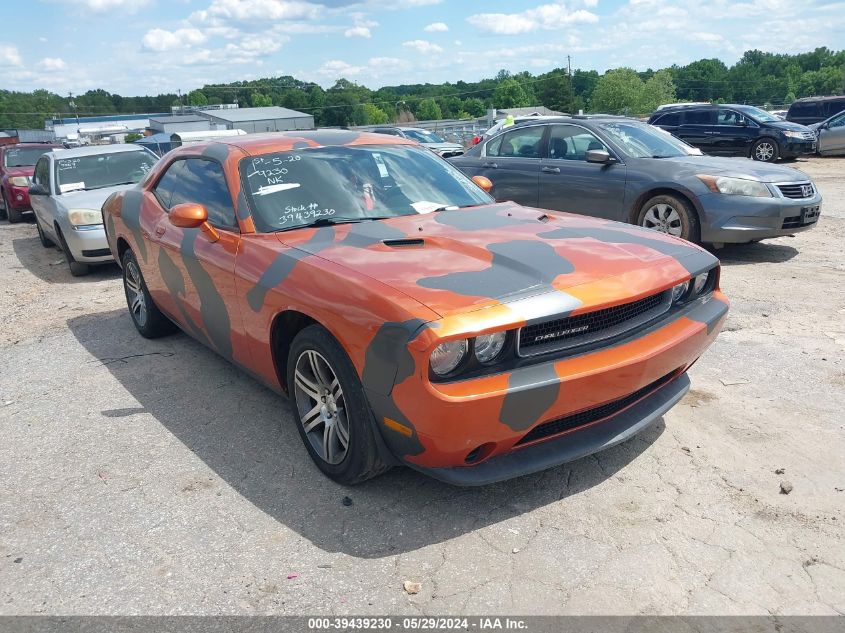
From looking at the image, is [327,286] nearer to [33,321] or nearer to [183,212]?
[183,212]

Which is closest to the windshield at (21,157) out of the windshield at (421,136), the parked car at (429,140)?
the parked car at (429,140)

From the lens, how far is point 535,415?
2.67m

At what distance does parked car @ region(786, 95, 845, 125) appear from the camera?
23.6 metres

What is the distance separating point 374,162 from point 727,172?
4.73 meters

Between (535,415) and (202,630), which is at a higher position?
(535,415)

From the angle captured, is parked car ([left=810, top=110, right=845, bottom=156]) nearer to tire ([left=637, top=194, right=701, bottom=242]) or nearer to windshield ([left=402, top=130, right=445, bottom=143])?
windshield ([left=402, top=130, right=445, bottom=143])

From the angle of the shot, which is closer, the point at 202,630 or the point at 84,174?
the point at 202,630

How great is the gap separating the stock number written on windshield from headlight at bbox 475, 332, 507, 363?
1.50m

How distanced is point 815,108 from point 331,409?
1050 inches

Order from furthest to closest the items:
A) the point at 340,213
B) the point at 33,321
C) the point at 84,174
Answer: the point at 84,174 < the point at 33,321 < the point at 340,213

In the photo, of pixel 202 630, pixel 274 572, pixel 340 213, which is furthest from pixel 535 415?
pixel 340 213

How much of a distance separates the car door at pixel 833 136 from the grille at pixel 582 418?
20.4 meters

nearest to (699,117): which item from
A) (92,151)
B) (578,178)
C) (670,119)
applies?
(670,119)

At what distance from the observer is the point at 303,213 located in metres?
→ 3.77
